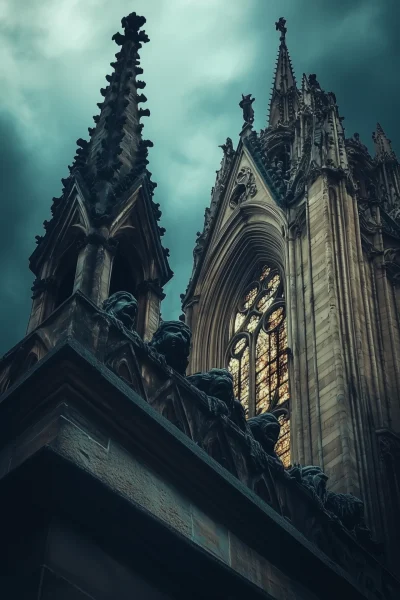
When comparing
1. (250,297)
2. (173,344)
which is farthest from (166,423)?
(250,297)

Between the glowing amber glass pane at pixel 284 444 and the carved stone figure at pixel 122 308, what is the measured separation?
48.0 ft

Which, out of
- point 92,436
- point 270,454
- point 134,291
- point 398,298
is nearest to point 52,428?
point 92,436

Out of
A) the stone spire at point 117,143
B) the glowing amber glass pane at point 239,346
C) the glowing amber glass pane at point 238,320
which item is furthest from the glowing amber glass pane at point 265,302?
the stone spire at point 117,143

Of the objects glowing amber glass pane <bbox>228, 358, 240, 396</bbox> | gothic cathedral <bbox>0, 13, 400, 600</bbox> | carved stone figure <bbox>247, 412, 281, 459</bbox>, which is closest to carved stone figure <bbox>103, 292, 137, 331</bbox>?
gothic cathedral <bbox>0, 13, 400, 600</bbox>

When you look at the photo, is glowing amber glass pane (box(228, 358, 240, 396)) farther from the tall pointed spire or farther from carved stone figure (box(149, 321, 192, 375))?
carved stone figure (box(149, 321, 192, 375))

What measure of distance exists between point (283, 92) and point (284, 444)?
2637 centimetres

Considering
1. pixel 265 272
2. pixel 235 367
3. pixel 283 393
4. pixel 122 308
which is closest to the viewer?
pixel 122 308

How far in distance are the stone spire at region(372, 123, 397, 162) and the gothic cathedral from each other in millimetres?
10839

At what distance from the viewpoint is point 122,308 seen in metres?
10.6

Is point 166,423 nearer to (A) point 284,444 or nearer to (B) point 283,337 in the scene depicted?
(A) point 284,444

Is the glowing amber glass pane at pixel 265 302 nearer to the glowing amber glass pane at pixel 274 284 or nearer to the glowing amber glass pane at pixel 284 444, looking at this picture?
the glowing amber glass pane at pixel 274 284

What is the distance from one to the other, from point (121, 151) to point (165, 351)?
460 cm

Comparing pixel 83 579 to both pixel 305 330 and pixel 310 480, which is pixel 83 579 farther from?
pixel 305 330

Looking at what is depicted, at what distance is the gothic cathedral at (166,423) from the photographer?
792 centimetres
